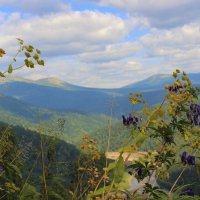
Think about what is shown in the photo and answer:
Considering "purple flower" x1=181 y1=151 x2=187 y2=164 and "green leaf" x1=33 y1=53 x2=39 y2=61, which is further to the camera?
"purple flower" x1=181 y1=151 x2=187 y2=164

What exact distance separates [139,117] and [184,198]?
139cm

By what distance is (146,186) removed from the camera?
393 cm

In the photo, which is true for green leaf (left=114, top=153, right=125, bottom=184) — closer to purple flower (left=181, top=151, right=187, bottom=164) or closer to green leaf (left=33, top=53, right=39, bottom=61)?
green leaf (left=33, top=53, right=39, bottom=61)

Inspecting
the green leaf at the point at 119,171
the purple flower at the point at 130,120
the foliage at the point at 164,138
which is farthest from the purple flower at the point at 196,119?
the green leaf at the point at 119,171

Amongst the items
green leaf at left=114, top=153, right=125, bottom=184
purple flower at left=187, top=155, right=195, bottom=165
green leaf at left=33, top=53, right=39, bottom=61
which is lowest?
purple flower at left=187, top=155, right=195, bottom=165

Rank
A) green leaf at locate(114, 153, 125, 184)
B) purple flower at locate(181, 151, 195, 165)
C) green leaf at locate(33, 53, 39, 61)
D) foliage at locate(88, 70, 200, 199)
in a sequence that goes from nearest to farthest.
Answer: green leaf at locate(114, 153, 125, 184) → foliage at locate(88, 70, 200, 199) → green leaf at locate(33, 53, 39, 61) → purple flower at locate(181, 151, 195, 165)

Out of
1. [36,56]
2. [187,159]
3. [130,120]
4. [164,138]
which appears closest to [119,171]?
[164,138]

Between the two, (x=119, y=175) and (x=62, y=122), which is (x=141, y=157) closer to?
(x=119, y=175)

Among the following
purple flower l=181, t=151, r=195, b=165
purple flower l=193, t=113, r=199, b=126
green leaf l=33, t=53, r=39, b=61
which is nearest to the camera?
green leaf l=33, t=53, r=39, b=61

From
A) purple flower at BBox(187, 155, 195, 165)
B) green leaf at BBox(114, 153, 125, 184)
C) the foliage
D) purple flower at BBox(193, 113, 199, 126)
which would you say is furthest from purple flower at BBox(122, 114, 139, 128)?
green leaf at BBox(114, 153, 125, 184)

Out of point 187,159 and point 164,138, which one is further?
point 187,159

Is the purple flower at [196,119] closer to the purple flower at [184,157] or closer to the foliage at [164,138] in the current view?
the foliage at [164,138]

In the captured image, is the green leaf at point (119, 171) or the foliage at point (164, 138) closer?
the green leaf at point (119, 171)

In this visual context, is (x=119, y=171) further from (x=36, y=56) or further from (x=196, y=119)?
(x=196, y=119)
